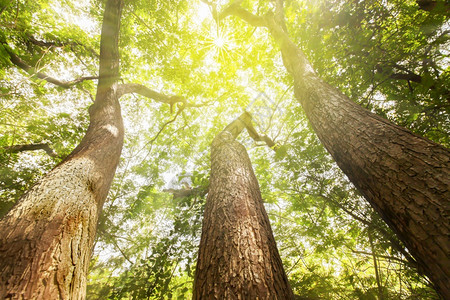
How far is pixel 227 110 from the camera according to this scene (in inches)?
333

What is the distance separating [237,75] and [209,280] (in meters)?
7.94

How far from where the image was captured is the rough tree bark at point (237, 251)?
1.07m

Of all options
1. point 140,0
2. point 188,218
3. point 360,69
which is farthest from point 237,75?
point 188,218

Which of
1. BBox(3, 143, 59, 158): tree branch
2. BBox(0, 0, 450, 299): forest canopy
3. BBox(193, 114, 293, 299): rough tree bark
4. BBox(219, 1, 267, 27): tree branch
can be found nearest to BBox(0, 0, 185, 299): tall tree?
BBox(193, 114, 293, 299): rough tree bark

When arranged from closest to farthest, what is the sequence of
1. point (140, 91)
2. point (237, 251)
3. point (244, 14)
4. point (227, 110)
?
point (237, 251) < point (140, 91) < point (244, 14) < point (227, 110)

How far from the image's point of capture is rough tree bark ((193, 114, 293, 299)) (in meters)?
1.07

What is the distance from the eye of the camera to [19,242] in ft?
3.78

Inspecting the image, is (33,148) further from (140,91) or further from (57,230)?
(57,230)

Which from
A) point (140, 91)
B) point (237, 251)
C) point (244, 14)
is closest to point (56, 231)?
point (237, 251)

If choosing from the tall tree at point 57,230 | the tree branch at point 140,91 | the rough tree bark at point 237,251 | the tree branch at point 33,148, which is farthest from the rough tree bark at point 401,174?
the tree branch at point 33,148

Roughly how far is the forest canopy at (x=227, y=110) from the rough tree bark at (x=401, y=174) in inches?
60.3

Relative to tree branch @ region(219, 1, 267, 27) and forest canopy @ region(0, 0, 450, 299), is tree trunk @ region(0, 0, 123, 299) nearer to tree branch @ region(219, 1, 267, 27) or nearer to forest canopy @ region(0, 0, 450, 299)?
forest canopy @ region(0, 0, 450, 299)

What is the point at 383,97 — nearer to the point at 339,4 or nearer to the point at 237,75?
the point at 339,4

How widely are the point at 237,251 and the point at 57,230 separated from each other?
1416 mm
